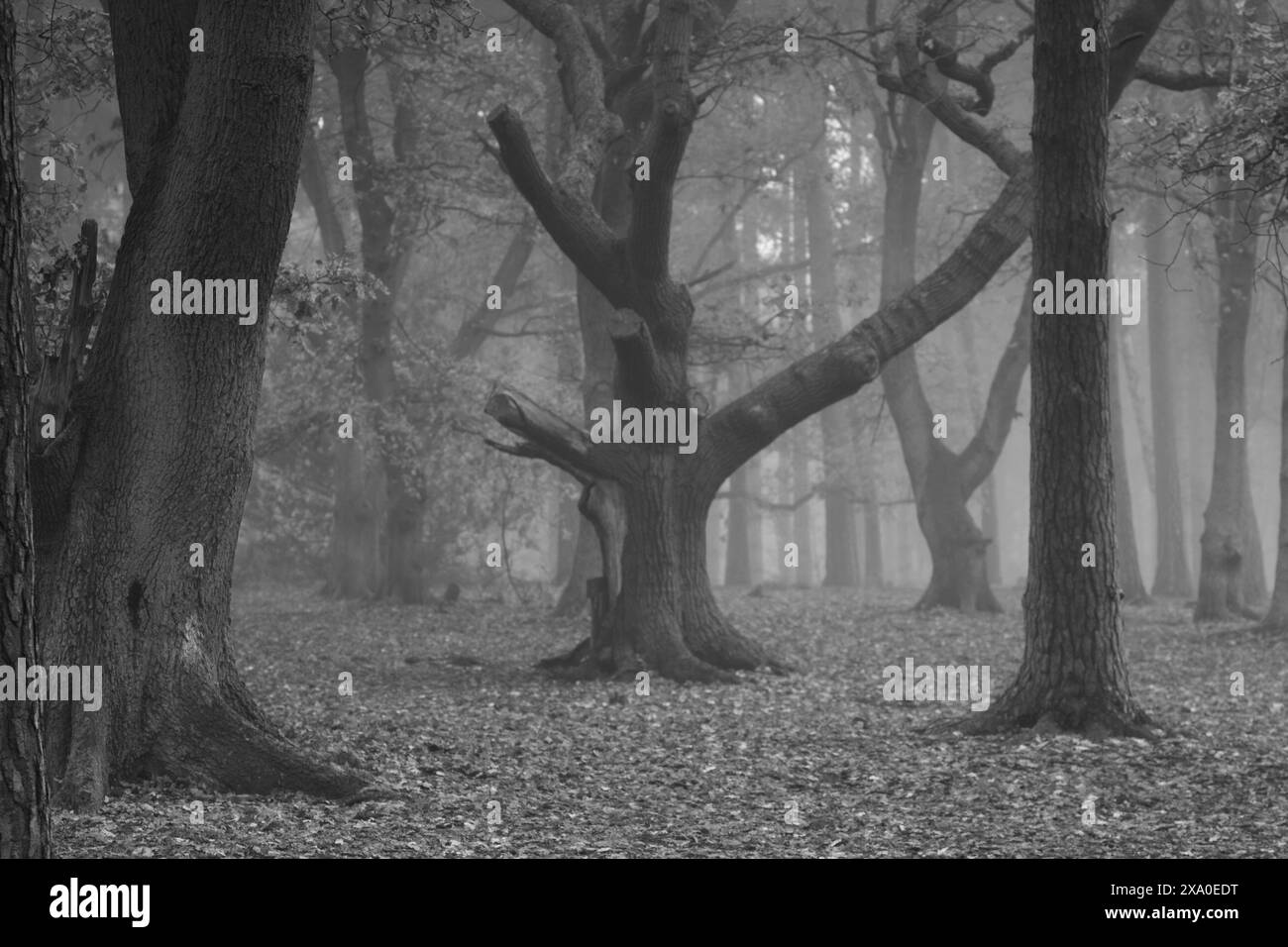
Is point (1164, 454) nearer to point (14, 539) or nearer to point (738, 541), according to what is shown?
point (738, 541)

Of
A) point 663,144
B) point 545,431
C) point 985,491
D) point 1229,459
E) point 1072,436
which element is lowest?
point 1072,436

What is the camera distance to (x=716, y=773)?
391 inches

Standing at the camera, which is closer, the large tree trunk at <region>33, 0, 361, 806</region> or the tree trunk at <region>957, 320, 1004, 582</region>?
the large tree trunk at <region>33, 0, 361, 806</region>

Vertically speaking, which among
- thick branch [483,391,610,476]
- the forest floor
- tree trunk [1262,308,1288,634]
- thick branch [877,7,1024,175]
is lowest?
the forest floor

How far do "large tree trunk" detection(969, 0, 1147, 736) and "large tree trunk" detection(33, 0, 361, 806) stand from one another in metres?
5.56

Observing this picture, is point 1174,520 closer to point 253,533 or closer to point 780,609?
point 780,609

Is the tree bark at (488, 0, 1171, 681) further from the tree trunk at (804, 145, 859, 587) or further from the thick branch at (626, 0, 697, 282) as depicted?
the tree trunk at (804, 145, 859, 587)

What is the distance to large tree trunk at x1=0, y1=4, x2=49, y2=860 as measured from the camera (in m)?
4.79

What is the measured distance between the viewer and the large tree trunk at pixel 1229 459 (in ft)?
71.2

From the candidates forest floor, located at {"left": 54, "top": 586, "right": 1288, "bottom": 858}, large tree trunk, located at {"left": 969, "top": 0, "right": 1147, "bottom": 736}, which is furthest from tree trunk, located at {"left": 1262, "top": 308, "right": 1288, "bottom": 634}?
large tree trunk, located at {"left": 969, "top": 0, "right": 1147, "bottom": 736}

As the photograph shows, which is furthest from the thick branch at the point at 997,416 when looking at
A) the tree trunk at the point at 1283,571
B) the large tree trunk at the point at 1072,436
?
the large tree trunk at the point at 1072,436

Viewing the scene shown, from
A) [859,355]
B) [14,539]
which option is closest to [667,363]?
[859,355]

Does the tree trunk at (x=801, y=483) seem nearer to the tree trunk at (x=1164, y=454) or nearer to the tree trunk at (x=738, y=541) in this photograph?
the tree trunk at (x=738, y=541)

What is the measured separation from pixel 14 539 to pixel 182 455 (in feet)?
12.3
